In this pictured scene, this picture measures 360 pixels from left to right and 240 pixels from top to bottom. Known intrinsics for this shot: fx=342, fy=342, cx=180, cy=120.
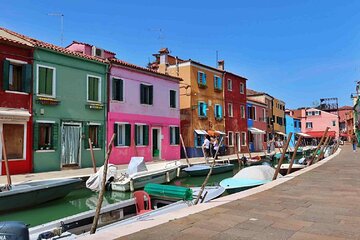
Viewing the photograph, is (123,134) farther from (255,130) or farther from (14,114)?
(255,130)

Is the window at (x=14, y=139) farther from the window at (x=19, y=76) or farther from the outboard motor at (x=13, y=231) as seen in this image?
the outboard motor at (x=13, y=231)

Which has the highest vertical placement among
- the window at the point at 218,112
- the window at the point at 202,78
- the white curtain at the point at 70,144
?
the window at the point at 202,78

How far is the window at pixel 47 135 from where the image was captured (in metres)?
16.2

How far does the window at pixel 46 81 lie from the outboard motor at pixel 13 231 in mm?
13641

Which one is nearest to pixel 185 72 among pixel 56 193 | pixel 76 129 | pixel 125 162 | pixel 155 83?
pixel 155 83

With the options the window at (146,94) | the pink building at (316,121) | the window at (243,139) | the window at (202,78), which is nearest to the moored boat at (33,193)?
the window at (146,94)

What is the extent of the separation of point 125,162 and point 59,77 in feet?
21.2

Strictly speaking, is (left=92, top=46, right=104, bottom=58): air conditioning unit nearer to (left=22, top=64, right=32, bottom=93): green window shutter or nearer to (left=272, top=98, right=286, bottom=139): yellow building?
(left=22, top=64, right=32, bottom=93): green window shutter

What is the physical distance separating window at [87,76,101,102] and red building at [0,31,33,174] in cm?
358

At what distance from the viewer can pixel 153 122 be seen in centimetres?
2330

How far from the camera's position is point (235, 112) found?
34.5m

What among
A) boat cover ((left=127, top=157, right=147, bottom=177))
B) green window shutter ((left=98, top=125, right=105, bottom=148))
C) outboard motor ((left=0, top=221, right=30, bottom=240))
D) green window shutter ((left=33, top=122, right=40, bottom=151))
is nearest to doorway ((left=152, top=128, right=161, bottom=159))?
green window shutter ((left=98, top=125, right=105, bottom=148))

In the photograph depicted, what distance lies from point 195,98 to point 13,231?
983 inches

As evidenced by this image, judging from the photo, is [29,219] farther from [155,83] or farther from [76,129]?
[155,83]
